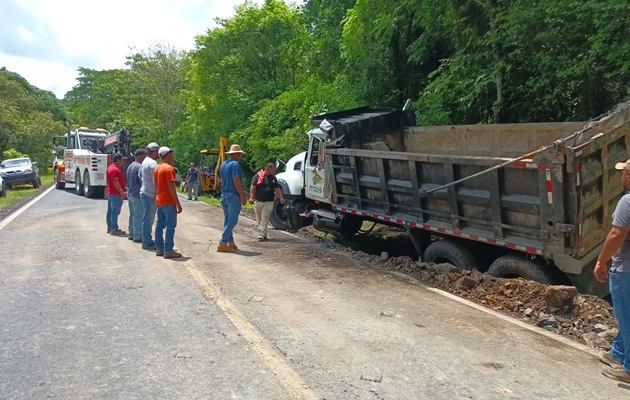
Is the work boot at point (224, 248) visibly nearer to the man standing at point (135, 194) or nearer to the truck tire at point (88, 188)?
the man standing at point (135, 194)

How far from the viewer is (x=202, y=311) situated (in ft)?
19.7

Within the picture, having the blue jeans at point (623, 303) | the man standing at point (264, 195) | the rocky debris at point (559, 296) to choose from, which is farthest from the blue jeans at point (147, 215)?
the blue jeans at point (623, 303)

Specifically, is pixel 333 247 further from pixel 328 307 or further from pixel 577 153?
pixel 577 153

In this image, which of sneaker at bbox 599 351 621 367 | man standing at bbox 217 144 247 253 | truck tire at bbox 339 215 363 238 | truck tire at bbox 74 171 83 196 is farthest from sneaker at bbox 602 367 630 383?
truck tire at bbox 74 171 83 196

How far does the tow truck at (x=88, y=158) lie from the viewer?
20.1m

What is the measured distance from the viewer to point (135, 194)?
10.4 metres

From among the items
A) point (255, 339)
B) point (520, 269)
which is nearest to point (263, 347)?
point (255, 339)

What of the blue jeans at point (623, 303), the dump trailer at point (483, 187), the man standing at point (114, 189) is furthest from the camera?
the man standing at point (114, 189)

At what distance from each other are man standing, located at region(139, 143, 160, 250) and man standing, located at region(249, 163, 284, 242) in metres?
2.25

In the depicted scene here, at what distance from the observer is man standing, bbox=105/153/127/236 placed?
435 inches

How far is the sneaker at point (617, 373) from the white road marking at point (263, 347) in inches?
91.9

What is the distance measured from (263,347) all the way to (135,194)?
620 centimetres

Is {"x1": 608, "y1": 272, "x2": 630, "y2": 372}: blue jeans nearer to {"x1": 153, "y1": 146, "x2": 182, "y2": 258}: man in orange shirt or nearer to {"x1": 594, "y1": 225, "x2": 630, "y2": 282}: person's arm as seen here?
{"x1": 594, "y1": 225, "x2": 630, "y2": 282}: person's arm

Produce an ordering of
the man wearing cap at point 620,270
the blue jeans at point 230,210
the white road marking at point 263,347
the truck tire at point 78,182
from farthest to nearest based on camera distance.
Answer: the truck tire at point 78,182 → the blue jeans at point 230,210 → the man wearing cap at point 620,270 → the white road marking at point 263,347
